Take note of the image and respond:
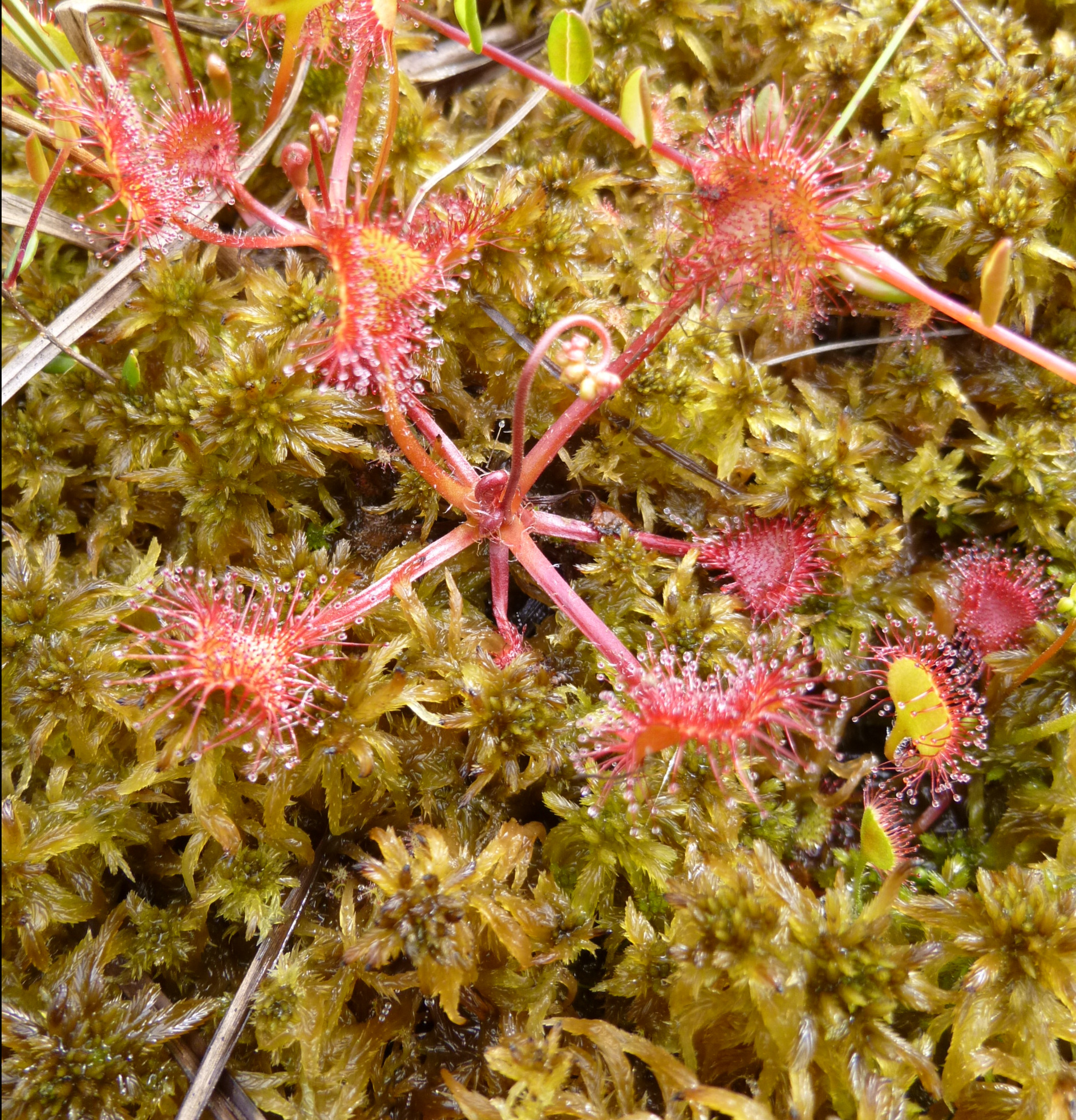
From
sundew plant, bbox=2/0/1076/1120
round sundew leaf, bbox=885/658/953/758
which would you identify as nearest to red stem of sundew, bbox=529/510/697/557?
sundew plant, bbox=2/0/1076/1120

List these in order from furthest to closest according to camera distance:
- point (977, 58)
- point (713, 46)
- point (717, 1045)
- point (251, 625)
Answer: point (713, 46) < point (977, 58) < point (251, 625) < point (717, 1045)

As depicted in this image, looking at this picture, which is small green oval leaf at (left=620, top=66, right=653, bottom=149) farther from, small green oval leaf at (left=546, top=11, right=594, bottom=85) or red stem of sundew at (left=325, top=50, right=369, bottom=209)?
red stem of sundew at (left=325, top=50, right=369, bottom=209)

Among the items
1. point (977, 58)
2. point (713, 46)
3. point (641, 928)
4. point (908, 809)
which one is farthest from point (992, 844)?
point (713, 46)

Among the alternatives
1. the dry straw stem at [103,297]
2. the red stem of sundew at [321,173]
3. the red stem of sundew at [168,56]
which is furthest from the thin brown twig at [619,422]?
the red stem of sundew at [168,56]

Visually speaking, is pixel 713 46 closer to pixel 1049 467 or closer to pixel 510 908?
pixel 1049 467

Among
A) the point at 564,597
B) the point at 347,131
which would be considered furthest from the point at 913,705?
the point at 347,131

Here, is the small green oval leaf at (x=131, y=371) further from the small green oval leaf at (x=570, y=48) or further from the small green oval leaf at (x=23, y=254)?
the small green oval leaf at (x=570, y=48)
